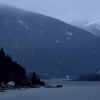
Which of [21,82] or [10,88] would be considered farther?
[21,82]

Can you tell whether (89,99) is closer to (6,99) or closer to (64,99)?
(64,99)

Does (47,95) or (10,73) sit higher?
(10,73)

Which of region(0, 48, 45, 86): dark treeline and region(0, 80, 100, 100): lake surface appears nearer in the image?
region(0, 80, 100, 100): lake surface

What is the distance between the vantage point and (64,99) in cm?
7400

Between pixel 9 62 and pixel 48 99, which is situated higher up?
pixel 9 62

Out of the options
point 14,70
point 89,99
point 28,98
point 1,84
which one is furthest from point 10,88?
point 89,99

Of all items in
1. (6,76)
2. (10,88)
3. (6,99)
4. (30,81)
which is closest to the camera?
(6,99)

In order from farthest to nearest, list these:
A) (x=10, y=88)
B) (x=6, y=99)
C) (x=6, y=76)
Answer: (x=6, y=76), (x=10, y=88), (x=6, y=99)

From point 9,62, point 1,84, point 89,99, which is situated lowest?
point 89,99

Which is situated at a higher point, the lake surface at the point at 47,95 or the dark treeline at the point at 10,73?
the dark treeline at the point at 10,73

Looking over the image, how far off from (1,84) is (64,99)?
3582cm

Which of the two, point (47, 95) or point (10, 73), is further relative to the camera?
point (10, 73)

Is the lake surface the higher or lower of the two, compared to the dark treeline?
lower

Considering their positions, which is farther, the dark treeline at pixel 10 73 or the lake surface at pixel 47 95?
the dark treeline at pixel 10 73
